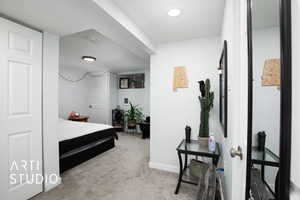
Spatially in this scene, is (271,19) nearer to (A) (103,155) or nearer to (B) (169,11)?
(B) (169,11)

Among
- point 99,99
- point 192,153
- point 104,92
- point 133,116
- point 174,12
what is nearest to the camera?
point 174,12

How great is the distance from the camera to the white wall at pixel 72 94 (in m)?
4.91

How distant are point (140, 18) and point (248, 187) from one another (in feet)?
6.25

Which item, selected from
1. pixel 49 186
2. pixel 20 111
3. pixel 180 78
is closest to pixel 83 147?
pixel 49 186

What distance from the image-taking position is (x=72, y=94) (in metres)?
5.27

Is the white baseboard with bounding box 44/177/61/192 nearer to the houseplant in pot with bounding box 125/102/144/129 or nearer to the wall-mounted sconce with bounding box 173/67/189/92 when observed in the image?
the wall-mounted sconce with bounding box 173/67/189/92

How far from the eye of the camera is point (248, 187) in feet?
2.20

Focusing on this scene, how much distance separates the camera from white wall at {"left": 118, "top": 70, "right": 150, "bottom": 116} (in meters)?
5.29

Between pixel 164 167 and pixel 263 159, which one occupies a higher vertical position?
pixel 263 159

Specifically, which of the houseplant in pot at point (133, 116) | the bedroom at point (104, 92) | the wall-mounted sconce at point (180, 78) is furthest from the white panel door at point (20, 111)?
the houseplant in pot at point (133, 116)

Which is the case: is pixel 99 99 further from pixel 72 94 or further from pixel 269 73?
pixel 269 73

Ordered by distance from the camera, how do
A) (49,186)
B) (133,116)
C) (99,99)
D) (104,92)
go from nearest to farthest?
(49,186) → (133,116) → (104,92) → (99,99)

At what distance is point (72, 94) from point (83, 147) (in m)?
3.21
